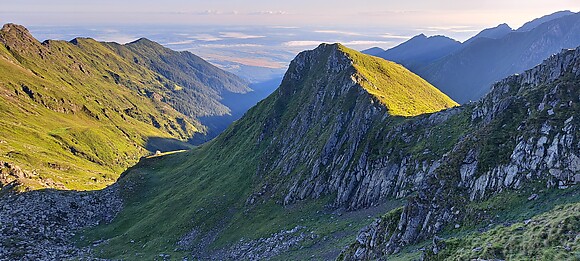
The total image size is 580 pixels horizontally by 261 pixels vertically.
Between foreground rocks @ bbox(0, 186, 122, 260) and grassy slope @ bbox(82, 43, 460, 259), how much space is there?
5656 mm

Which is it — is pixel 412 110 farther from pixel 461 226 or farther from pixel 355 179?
pixel 461 226

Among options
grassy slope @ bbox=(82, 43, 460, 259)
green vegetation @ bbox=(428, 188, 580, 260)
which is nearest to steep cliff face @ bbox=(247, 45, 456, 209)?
grassy slope @ bbox=(82, 43, 460, 259)

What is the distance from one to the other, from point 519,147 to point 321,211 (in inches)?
→ 1469

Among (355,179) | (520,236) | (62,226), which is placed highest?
(520,236)

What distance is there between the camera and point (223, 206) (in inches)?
3676

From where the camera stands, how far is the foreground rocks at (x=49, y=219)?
86.0 metres

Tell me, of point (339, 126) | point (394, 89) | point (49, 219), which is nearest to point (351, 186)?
point (339, 126)

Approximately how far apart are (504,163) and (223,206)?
6675 centimetres

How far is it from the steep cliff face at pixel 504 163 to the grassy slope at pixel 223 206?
14.1 meters

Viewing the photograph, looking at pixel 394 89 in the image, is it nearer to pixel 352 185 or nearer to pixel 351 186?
pixel 352 185

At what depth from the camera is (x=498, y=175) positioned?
4106 centimetres

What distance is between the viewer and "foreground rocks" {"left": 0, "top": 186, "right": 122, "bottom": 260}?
86000mm

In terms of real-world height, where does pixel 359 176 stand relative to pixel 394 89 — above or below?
below

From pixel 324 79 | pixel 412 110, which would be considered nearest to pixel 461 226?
pixel 412 110
